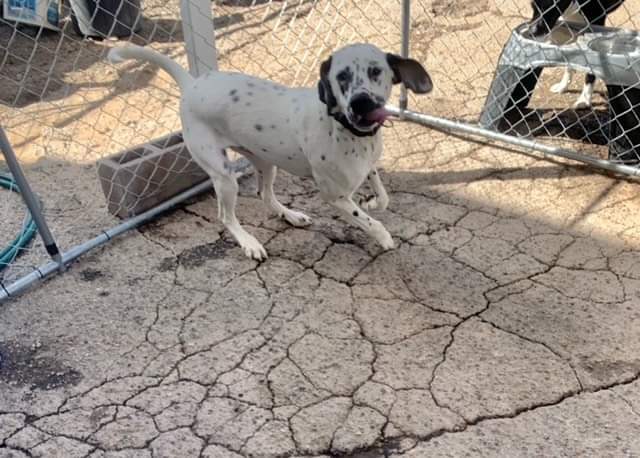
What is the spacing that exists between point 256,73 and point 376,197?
7.36 feet

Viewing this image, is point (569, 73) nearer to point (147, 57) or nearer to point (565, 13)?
point (565, 13)

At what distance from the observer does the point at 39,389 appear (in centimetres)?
224

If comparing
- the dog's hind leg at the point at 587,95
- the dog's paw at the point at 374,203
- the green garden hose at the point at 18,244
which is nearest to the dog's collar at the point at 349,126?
the dog's paw at the point at 374,203

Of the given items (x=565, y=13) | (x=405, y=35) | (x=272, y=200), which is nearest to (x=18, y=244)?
(x=272, y=200)

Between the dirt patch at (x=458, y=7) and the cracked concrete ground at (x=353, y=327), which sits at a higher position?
the dirt patch at (x=458, y=7)

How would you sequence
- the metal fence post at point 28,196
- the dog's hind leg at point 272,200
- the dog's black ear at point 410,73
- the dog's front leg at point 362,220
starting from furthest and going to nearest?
the dog's hind leg at point 272,200 < the dog's front leg at point 362,220 < the metal fence post at point 28,196 < the dog's black ear at point 410,73

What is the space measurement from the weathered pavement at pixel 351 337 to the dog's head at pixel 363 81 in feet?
2.47

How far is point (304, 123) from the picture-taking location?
2.51 m

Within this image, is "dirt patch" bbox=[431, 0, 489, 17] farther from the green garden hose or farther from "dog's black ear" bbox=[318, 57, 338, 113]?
the green garden hose

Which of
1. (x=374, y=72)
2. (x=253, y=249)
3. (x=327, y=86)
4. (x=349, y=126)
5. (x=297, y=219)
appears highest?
(x=374, y=72)

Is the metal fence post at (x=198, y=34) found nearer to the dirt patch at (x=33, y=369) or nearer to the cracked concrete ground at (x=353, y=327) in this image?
the cracked concrete ground at (x=353, y=327)

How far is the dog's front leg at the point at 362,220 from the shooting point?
8.68 ft

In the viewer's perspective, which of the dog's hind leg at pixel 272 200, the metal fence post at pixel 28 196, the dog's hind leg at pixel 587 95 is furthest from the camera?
the dog's hind leg at pixel 587 95

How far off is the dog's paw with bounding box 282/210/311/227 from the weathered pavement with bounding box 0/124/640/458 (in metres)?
0.06
